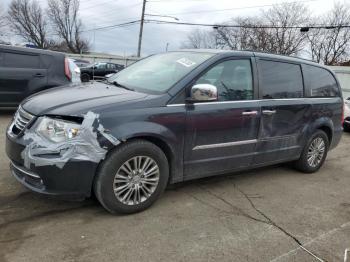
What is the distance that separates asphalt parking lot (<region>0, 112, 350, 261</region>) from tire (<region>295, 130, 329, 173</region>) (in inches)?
32.2

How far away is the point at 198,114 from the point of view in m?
4.11

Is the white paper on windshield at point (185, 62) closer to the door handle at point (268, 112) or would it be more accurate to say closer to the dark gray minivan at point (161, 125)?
the dark gray minivan at point (161, 125)

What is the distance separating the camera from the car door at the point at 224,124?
13.6 feet

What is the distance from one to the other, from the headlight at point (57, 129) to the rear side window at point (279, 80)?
97.9 inches

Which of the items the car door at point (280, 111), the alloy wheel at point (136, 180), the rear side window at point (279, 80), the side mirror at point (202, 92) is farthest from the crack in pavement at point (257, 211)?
the rear side window at point (279, 80)

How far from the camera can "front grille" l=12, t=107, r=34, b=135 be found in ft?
12.1

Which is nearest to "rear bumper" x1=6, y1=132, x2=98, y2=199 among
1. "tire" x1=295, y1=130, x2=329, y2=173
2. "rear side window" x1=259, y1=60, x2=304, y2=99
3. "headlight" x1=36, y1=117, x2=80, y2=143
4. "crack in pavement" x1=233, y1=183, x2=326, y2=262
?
"headlight" x1=36, y1=117, x2=80, y2=143

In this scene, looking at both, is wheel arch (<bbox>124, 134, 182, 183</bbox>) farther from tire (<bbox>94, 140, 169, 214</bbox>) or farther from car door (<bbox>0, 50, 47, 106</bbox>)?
car door (<bbox>0, 50, 47, 106</bbox>)

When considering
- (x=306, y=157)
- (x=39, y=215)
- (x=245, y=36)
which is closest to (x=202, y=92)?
(x=39, y=215)

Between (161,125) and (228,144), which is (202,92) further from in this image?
(228,144)

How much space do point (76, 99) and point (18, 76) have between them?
5.81 m

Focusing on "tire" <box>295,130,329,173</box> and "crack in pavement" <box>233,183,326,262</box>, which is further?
"tire" <box>295,130,329,173</box>

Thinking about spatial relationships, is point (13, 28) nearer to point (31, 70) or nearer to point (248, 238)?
point (31, 70)

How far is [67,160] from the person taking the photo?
338 cm
